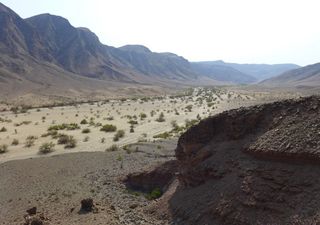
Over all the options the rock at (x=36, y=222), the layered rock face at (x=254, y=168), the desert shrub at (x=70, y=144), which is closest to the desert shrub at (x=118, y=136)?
the desert shrub at (x=70, y=144)

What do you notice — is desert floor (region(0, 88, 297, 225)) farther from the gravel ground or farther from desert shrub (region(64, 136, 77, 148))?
desert shrub (region(64, 136, 77, 148))

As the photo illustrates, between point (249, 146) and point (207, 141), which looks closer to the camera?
point (249, 146)

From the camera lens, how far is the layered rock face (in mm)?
10617

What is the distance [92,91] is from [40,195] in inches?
3977

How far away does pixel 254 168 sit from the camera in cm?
1203

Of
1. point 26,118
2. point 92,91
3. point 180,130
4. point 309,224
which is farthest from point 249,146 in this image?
point 92,91

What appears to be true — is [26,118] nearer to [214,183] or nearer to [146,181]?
[146,181]

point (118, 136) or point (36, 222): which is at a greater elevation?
point (36, 222)

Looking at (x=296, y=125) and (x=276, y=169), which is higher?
(x=296, y=125)

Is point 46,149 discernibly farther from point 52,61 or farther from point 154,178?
point 52,61

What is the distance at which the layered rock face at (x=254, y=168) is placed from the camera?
10.6 m

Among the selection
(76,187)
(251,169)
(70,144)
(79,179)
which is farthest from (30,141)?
(251,169)

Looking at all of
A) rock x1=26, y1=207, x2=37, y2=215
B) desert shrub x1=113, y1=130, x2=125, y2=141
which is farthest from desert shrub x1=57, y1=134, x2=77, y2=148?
rock x1=26, y1=207, x2=37, y2=215

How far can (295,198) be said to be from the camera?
10484 millimetres
